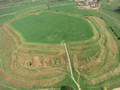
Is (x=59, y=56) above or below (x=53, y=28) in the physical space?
below

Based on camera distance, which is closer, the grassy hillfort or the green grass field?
the grassy hillfort

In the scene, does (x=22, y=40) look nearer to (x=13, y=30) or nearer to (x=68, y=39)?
(x=13, y=30)

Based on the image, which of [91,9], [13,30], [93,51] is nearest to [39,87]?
[93,51]

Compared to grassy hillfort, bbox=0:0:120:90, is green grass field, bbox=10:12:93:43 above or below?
above

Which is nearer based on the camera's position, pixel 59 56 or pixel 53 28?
pixel 59 56

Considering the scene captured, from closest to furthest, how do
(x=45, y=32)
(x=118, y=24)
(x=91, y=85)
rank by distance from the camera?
(x=91, y=85), (x=45, y=32), (x=118, y=24)

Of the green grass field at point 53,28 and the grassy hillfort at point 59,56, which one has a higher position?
the green grass field at point 53,28
